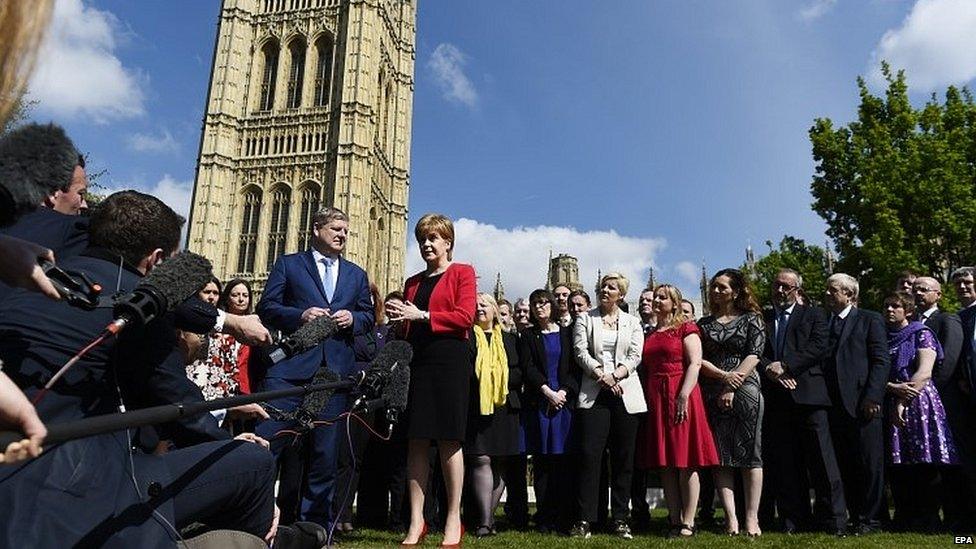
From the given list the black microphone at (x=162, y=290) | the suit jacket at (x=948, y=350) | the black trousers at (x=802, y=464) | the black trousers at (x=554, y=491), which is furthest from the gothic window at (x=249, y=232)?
the black microphone at (x=162, y=290)

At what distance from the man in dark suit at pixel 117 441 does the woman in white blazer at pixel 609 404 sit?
3.45 m

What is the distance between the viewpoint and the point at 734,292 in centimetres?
611

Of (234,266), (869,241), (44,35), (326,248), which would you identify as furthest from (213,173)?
(44,35)

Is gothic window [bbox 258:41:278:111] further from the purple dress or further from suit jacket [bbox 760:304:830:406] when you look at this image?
the purple dress

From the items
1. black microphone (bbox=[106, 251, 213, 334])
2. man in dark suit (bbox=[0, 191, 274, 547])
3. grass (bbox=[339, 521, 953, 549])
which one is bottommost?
grass (bbox=[339, 521, 953, 549])

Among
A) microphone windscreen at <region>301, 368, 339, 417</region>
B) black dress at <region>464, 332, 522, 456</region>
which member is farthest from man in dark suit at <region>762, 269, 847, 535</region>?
microphone windscreen at <region>301, 368, 339, 417</region>

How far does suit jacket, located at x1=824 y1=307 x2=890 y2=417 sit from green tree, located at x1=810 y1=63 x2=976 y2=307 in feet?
35.0

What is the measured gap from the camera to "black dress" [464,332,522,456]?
5.91 m

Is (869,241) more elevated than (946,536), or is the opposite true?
(869,241)

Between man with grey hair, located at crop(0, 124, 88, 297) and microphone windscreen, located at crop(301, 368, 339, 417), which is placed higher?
man with grey hair, located at crop(0, 124, 88, 297)

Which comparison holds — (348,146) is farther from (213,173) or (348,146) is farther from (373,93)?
(213,173)

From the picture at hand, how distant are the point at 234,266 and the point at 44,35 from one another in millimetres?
48766

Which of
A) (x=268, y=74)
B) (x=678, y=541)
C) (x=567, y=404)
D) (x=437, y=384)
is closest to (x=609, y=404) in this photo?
(x=567, y=404)

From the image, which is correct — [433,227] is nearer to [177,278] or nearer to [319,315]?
[319,315]
